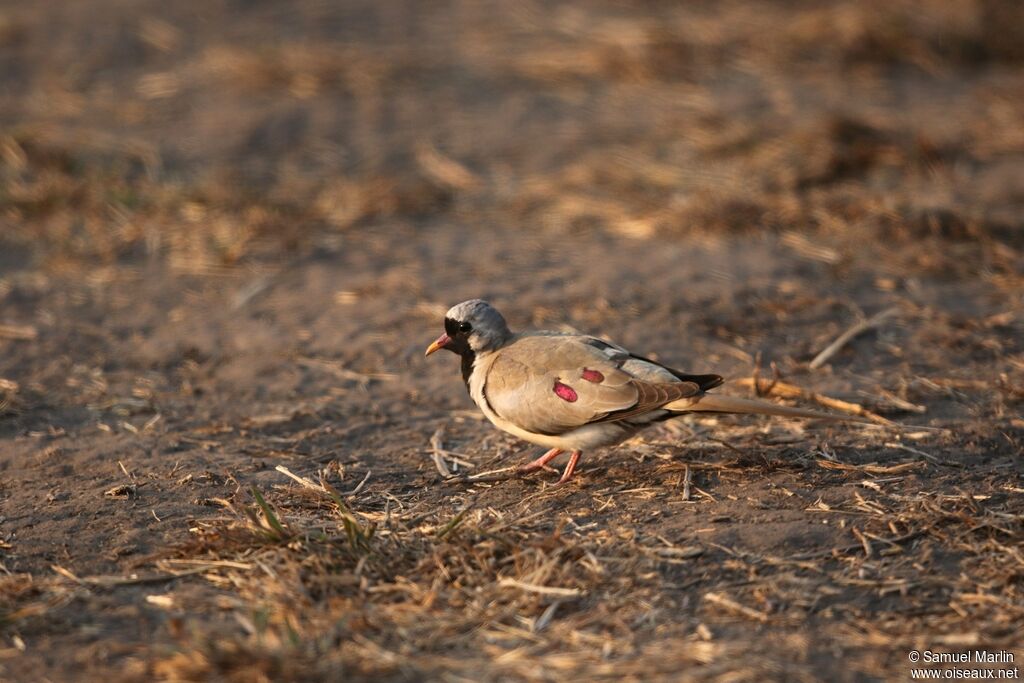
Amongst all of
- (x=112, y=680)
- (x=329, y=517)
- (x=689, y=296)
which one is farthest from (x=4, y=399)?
(x=689, y=296)

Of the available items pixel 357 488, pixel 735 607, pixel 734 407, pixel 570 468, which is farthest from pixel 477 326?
pixel 735 607

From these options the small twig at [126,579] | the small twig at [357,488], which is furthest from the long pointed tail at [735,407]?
the small twig at [126,579]

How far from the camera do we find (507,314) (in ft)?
24.8

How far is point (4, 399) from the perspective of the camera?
21.1 feet

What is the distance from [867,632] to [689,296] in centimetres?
370

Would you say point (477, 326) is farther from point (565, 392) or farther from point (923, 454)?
point (923, 454)

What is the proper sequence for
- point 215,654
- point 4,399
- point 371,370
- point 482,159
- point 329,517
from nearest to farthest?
1. point 215,654
2. point 329,517
3. point 4,399
4. point 371,370
5. point 482,159

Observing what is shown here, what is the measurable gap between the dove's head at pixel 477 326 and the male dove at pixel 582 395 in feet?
0.35

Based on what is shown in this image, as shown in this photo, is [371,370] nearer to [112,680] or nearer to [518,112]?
[112,680]

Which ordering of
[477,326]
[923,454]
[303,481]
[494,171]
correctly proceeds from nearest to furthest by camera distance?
[303,481], [923,454], [477,326], [494,171]

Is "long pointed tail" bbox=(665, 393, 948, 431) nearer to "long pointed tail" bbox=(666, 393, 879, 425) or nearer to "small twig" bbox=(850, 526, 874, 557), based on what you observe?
"long pointed tail" bbox=(666, 393, 879, 425)

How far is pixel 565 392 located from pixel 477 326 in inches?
25.2

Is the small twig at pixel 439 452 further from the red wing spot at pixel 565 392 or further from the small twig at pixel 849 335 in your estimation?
the small twig at pixel 849 335

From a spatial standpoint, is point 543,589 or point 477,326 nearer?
point 543,589
